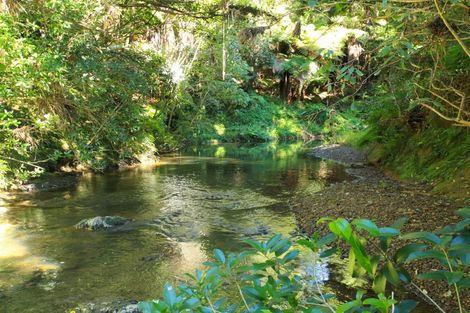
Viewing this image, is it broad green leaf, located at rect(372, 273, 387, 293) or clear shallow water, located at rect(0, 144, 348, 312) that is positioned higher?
broad green leaf, located at rect(372, 273, 387, 293)

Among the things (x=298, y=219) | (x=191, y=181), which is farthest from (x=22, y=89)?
(x=191, y=181)

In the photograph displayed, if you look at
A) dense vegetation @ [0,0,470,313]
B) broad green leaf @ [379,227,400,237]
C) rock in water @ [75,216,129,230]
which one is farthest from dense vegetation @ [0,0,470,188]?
broad green leaf @ [379,227,400,237]

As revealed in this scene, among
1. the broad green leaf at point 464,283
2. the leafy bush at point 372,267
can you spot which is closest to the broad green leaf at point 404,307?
the leafy bush at point 372,267

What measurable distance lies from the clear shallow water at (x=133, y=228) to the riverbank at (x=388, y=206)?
503mm

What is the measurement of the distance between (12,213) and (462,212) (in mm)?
9351

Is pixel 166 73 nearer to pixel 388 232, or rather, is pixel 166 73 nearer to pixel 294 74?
pixel 294 74

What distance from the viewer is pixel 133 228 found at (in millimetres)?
7957

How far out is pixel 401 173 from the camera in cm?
1041

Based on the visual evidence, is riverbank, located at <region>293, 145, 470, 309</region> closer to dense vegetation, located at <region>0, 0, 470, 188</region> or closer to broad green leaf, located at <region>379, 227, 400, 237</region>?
dense vegetation, located at <region>0, 0, 470, 188</region>

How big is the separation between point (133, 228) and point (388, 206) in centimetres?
442

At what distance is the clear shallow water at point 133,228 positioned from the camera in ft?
17.6

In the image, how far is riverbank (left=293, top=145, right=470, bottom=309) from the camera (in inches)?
230

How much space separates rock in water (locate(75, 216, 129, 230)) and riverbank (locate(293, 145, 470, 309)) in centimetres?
335

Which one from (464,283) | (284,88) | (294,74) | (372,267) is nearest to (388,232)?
(372,267)
